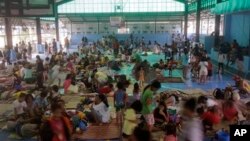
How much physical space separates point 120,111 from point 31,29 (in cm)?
3625

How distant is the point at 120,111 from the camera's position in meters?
10.1

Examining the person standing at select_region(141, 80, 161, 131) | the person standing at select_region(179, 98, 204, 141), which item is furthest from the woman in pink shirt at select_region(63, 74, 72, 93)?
the person standing at select_region(179, 98, 204, 141)

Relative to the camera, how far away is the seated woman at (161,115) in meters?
Answer: 9.38

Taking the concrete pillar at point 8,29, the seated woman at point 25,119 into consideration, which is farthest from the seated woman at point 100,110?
the concrete pillar at point 8,29

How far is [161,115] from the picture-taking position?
938cm

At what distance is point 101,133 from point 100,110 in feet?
2.82

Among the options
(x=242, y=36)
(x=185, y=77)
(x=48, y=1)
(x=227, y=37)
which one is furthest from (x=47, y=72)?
(x=227, y=37)

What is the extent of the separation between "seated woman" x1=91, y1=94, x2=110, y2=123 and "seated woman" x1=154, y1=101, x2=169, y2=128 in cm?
155

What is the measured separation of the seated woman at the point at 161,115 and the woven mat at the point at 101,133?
3.93 feet

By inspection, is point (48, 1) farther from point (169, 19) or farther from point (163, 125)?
point (169, 19)

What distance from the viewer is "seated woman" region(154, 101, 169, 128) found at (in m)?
9.38

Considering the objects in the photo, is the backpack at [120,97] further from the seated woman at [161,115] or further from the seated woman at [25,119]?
the seated woman at [25,119]

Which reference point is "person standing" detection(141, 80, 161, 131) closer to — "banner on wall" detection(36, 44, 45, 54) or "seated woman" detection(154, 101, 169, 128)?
"seated woman" detection(154, 101, 169, 128)

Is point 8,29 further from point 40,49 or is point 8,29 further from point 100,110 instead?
point 100,110
